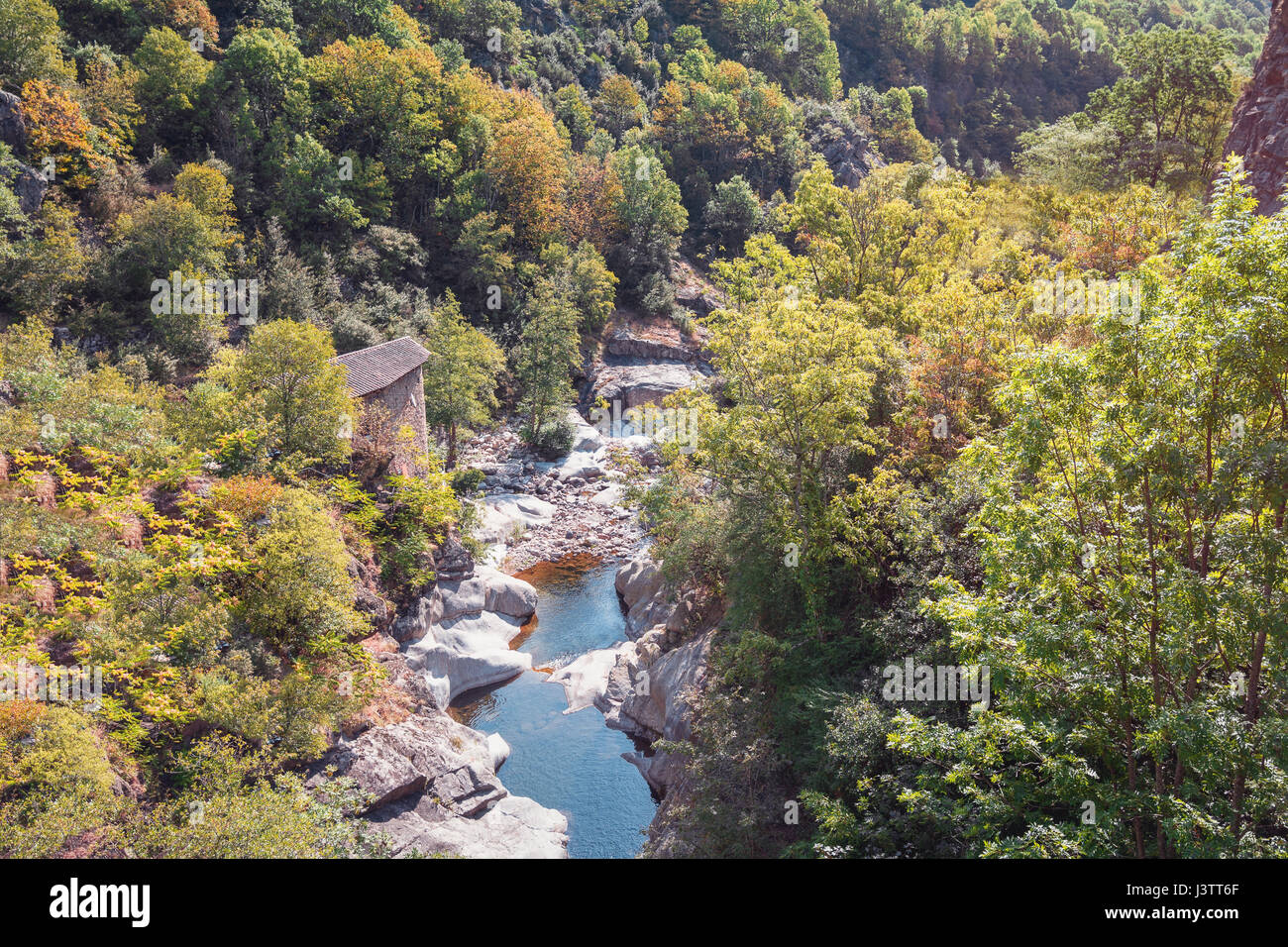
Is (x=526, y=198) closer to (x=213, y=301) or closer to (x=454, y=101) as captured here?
(x=454, y=101)

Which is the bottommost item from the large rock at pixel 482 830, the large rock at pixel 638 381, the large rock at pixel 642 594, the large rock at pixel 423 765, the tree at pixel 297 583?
the large rock at pixel 482 830

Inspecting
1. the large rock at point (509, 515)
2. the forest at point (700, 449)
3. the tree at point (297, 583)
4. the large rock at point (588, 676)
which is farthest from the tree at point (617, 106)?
the tree at point (297, 583)

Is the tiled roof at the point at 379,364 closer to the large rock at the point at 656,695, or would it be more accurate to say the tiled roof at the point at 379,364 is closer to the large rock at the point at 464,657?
the large rock at the point at 464,657

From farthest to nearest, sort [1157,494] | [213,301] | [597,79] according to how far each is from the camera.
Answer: [597,79] → [213,301] → [1157,494]

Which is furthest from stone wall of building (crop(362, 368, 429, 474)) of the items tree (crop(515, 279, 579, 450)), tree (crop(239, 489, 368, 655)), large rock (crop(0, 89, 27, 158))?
large rock (crop(0, 89, 27, 158))

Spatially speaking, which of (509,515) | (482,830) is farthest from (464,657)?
(509,515)

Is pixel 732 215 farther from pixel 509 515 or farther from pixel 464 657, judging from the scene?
pixel 464 657
